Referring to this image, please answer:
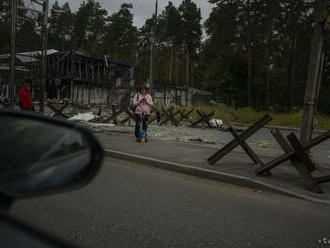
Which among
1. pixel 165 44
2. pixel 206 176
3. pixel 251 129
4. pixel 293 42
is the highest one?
pixel 165 44

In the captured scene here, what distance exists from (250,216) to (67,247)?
336 centimetres

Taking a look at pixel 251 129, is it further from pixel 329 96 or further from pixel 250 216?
pixel 329 96

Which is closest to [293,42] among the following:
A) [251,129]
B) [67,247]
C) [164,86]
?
[164,86]

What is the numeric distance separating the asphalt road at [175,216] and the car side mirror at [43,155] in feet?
5.88

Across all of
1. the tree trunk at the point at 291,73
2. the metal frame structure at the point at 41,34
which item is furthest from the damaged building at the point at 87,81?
the metal frame structure at the point at 41,34

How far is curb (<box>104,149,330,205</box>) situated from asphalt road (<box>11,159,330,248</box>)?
5.5 inches

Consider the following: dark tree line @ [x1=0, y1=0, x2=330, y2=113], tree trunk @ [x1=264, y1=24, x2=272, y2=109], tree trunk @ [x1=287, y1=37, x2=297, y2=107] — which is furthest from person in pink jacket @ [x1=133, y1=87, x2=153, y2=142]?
tree trunk @ [x1=287, y1=37, x2=297, y2=107]

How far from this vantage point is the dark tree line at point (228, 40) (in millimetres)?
32375

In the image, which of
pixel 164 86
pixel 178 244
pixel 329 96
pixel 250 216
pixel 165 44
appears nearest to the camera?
pixel 178 244

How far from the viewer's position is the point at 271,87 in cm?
4278

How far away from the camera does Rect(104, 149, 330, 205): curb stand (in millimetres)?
5227

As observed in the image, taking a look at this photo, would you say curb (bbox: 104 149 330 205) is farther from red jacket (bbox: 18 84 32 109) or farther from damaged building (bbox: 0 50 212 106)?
damaged building (bbox: 0 50 212 106)

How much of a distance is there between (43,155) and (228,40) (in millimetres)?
36447

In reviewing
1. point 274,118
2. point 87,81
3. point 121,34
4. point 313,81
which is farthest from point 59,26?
point 313,81
